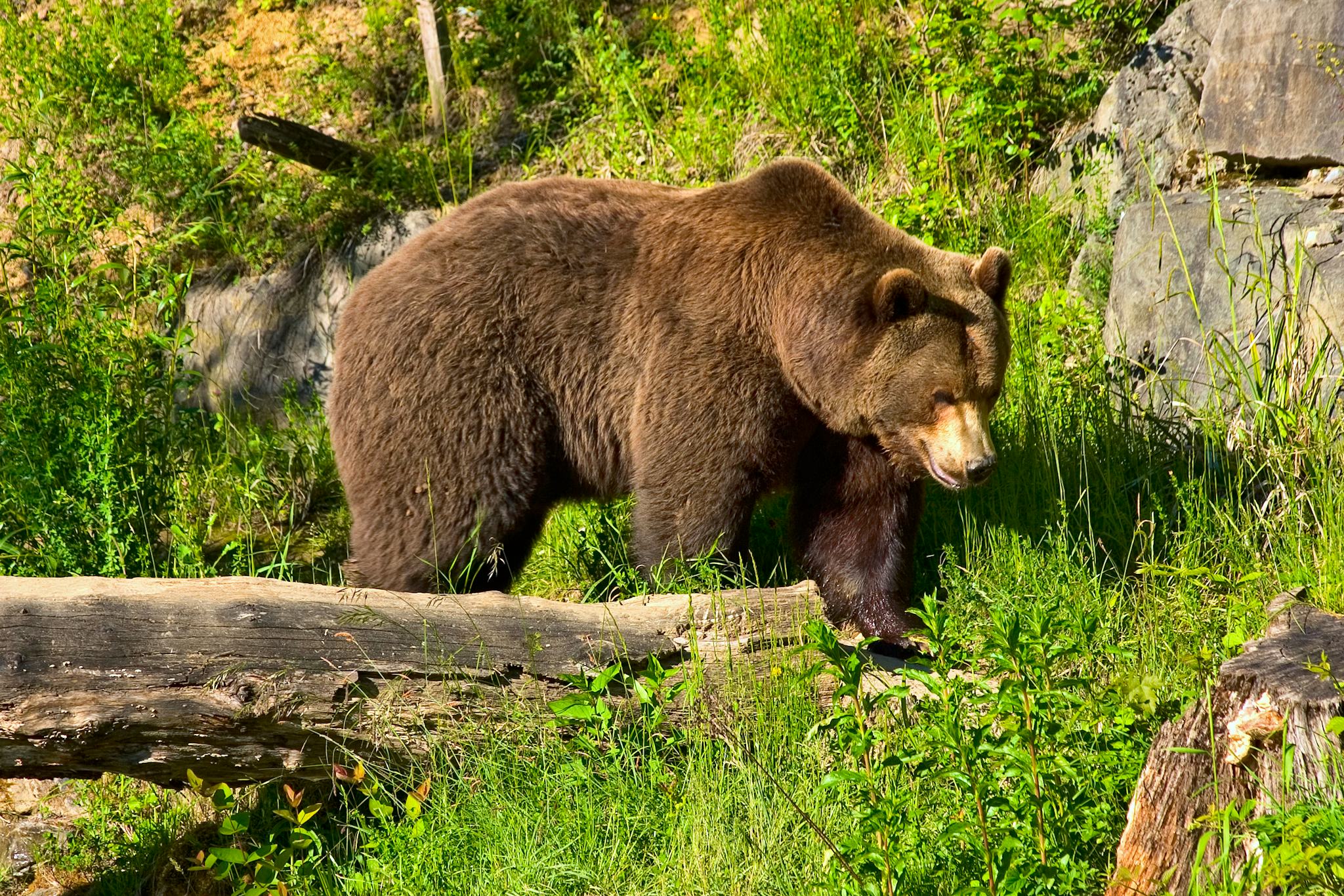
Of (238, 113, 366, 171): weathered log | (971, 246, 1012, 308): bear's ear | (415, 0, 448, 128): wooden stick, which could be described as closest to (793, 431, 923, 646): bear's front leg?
(971, 246, 1012, 308): bear's ear

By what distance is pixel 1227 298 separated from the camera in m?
5.84

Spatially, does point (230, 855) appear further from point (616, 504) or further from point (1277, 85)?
point (1277, 85)

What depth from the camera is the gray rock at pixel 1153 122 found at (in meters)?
6.81

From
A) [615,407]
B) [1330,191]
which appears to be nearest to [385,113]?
[615,407]

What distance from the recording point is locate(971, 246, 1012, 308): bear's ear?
5.22 metres

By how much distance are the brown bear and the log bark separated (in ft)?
2.80

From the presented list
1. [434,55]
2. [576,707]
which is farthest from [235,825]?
[434,55]

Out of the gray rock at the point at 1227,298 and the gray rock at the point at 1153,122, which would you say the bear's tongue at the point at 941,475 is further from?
the gray rock at the point at 1153,122

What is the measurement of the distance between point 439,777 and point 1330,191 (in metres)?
4.82

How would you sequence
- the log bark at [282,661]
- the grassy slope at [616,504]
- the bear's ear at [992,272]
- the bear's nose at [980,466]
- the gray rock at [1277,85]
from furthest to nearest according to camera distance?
the gray rock at [1277,85] < the bear's ear at [992,272] < the bear's nose at [980,466] < the grassy slope at [616,504] < the log bark at [282,661]

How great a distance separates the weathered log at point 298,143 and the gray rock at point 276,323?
63 cm

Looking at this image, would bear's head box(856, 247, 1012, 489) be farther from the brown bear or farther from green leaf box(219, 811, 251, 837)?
green leaf box(219, 811, 251, 837)

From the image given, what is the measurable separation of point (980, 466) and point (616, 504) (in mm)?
2257

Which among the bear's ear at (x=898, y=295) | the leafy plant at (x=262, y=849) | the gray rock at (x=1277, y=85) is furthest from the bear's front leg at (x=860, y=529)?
the gray rock at (x=1277, y=85)
